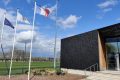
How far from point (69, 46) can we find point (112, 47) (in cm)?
1107

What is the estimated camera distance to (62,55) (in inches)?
1719

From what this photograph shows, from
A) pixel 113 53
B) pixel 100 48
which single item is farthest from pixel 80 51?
pixel 113 53

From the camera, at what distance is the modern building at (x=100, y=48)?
3023 centimetres

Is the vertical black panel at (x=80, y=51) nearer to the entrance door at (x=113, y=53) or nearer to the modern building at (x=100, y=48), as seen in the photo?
the modern building at (x=100, y=48)

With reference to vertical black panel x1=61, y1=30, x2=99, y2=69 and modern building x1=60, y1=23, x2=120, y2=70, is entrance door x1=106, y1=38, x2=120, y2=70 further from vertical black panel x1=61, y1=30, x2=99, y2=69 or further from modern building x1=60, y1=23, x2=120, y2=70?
vertical black panel x1=61, y1=30, x2=99, y2=69

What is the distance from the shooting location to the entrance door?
30.2 m

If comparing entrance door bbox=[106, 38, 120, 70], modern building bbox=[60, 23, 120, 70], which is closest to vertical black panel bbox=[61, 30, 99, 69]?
modern building bbox=[60, 23, 120, 70]

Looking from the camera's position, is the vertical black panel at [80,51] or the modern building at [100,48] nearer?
the modern building at [100,48]

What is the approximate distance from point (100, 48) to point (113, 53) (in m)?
2.03

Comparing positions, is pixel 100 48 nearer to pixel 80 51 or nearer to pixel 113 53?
pixel 113 53

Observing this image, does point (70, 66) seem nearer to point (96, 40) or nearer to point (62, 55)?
point (62, 55)

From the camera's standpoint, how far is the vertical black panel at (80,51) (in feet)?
105

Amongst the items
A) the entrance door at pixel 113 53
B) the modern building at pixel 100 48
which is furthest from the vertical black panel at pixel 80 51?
the entrance door at pixel 113 53

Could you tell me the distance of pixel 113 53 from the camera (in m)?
31.0
